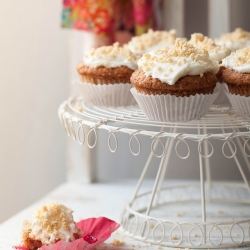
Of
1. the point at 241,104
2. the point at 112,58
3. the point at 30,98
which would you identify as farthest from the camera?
the point at 30,98

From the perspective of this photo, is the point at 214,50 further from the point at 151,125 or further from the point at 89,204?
the point at 89,204

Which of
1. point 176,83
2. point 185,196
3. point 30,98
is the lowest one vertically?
point 185,196

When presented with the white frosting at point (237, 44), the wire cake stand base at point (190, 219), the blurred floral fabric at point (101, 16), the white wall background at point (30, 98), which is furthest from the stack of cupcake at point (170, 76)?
the white wall background at point (30, 98)

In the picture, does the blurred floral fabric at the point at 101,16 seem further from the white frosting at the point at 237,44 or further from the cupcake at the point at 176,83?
the cupcake at the point at 176,83

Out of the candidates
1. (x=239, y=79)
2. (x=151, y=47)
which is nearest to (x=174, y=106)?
(x=239, y=79)

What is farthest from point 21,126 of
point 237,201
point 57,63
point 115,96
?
point 237,201

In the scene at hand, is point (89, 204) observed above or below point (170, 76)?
below
